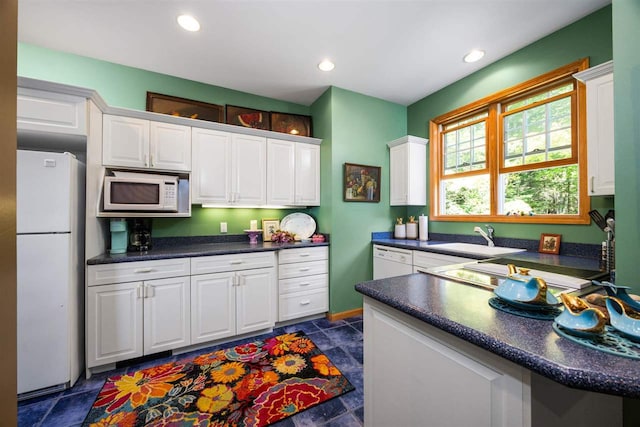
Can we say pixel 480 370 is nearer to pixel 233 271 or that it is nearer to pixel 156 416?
pixel 156 416

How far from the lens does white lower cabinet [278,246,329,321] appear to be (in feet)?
8.79

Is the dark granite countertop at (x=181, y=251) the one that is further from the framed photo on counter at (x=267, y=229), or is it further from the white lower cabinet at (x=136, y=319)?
the white lower cabinet at (x=136, y=319)

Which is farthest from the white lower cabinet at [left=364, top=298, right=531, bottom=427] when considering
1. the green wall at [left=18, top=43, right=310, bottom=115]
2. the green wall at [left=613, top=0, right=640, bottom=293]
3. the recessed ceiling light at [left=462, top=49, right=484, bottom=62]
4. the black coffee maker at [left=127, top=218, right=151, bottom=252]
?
the green wall at [left=18, top=43, right=310, bottom=115]

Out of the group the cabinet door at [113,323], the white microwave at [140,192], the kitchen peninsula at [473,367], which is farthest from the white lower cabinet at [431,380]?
the white microwave at [140,192]

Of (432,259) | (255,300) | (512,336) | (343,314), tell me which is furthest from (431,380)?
(343,314)

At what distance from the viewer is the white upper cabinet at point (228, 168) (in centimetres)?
256

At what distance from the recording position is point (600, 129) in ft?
5.18

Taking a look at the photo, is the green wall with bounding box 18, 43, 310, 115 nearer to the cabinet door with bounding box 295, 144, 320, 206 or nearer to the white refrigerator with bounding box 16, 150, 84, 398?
the cabinet door with bounding box 295, 144, 320, 206

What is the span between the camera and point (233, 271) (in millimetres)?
2369

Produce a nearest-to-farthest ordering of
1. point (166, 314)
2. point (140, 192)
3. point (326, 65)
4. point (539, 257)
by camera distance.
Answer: point (539, 257) → point (166, 314) → point (140, 192) → point (326, 65)

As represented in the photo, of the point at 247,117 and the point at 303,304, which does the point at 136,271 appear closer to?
the point at 303,304

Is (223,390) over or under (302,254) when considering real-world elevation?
under

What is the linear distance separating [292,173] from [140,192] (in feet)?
5.21

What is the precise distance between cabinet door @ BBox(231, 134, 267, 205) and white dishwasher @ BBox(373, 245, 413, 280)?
158 cm
